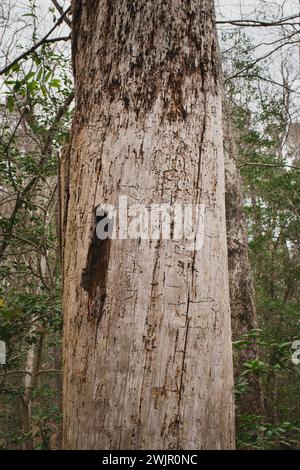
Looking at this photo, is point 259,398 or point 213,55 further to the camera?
point 259,398

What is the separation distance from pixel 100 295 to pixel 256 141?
8.69m

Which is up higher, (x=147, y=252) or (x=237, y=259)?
(x=237, y=259)

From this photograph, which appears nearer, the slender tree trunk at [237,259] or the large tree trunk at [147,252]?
the large tree trunk at [147,252]

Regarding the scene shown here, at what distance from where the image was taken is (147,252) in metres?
0.88

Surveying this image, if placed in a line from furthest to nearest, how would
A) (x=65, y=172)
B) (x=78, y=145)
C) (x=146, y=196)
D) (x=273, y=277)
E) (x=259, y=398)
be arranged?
(x=273, y=277) < (x=259, y=398) < (x=65, y=172) < (x=78, y=145) < (x=146, y=196)

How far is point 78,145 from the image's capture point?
1.05 meters

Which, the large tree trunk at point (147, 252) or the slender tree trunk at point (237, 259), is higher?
the slender tree trunk at point (237, 259)

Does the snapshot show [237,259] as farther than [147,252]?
Yes

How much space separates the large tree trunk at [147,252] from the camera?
2.67 ft

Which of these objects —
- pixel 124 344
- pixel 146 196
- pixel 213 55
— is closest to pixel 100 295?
pixel 124 344

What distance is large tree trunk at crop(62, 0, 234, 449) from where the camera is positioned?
814 mm

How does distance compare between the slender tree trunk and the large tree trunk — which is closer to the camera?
the large tree trunk
